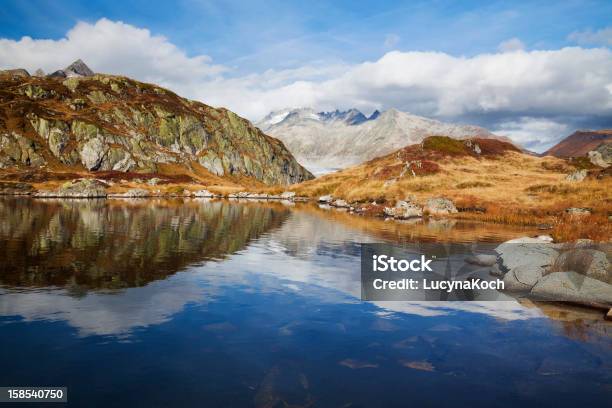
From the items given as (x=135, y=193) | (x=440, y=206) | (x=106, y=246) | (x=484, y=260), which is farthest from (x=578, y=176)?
(x=135, y=193)

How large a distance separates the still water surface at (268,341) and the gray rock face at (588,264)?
14.0ft

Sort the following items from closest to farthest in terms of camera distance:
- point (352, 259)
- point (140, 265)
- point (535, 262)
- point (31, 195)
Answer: point (535, 262)
point (140, 265)
point (352, 259)
point (31, 195)

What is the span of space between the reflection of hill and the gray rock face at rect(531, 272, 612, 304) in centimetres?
2274

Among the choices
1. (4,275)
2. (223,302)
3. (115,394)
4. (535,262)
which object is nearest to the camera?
(115,394)

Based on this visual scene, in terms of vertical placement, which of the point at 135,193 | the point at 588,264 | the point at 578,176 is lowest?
the point at 588,264

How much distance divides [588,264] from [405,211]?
59.2m

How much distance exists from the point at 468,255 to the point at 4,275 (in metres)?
33.9

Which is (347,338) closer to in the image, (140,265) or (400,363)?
(400,363)

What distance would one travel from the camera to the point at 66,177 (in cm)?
18125

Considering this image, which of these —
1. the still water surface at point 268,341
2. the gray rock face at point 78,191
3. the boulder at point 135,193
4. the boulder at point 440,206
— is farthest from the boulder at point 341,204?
the still water surface at point 268,341

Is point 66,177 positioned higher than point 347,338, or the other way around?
point 66,177

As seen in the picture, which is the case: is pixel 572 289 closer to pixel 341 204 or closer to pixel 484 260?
pixel 484 260

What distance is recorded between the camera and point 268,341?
18.0 m

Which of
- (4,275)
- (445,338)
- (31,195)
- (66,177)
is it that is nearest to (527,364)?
(445,338)
